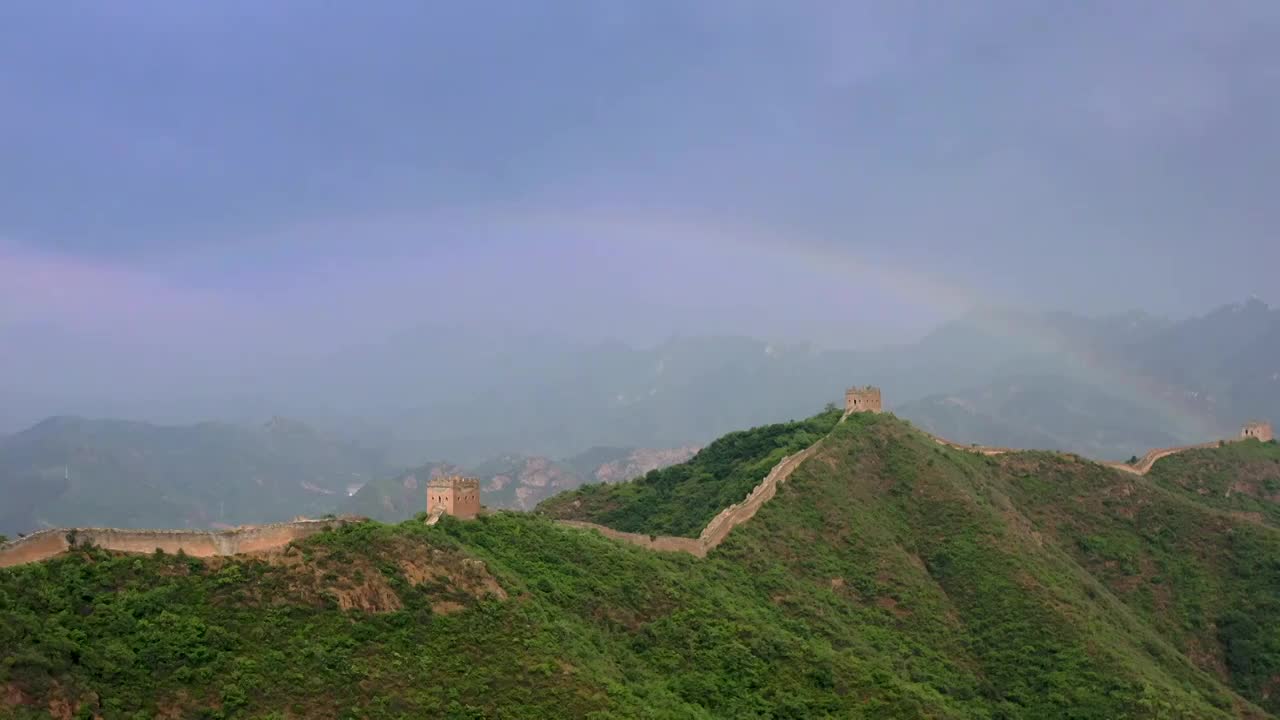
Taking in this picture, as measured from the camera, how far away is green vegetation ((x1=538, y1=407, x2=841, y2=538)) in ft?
249

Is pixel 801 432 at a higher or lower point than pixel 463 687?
higher

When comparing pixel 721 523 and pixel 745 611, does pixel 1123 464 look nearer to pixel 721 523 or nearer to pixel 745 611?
pixel 721 523

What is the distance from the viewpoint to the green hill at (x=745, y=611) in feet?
117

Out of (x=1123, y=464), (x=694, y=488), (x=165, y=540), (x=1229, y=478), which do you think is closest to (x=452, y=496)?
(x=165, y=540)

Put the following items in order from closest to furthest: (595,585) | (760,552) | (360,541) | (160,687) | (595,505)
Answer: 1. (160,687)
2. (360,541)
3. (595,585)
4. (760,552)
5. (595,505)

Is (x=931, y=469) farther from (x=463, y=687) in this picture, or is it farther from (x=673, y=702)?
(x=463, y=687)

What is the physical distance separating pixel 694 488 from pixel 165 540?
48.4 m

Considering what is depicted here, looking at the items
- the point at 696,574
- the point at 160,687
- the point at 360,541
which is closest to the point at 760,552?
the point at 696,574

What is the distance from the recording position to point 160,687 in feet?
111

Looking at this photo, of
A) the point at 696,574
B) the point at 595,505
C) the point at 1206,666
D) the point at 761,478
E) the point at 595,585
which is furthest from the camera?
the point at 595,505

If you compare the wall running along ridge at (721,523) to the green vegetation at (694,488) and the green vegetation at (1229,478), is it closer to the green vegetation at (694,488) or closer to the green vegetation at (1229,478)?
the green vegetation at (694,488)

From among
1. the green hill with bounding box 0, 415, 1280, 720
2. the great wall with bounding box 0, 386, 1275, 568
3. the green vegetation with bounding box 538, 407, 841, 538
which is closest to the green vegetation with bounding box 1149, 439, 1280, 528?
the green hill with bounding box 0, 415, 1280, 720

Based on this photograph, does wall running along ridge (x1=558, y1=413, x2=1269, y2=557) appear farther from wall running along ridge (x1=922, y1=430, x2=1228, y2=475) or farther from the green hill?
wall running along ridge (x1=922, y1=430, x2=1228, y2=475)

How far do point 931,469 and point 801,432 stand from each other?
41.0 feet
